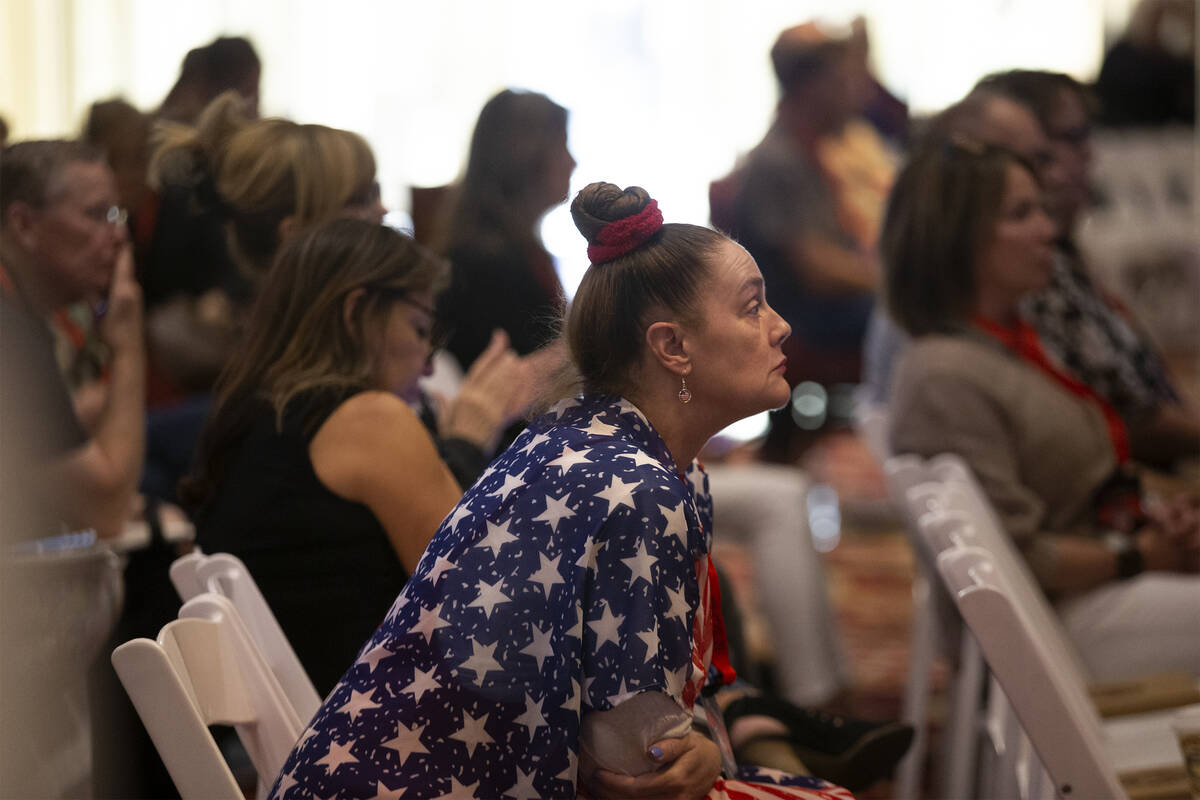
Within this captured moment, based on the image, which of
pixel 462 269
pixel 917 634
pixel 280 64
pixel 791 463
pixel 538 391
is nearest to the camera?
pixel 538 391

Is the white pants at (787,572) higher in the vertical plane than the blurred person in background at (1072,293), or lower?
lower

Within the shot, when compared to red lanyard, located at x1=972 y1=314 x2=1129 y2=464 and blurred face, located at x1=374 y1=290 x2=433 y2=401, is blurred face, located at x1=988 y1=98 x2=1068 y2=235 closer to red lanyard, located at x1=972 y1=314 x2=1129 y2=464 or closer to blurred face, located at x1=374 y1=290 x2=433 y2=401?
red lanyard, located at x1=972 y1=314 x2=1129 y2=464

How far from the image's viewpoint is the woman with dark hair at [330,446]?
1.84m

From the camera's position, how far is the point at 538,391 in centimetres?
158

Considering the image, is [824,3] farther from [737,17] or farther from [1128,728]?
[1128,728]

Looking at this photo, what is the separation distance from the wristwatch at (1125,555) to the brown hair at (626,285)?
1.42 metres

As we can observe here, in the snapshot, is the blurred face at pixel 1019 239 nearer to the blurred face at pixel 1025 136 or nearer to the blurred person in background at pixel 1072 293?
the blurred person in background at pixel 1072 293

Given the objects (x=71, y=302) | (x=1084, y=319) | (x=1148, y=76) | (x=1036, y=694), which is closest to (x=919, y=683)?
(x=1084, y=319)

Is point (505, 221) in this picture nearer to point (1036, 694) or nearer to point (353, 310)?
point (353, 310)

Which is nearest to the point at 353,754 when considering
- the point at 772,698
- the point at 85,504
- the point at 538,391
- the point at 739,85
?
the point at 538,391

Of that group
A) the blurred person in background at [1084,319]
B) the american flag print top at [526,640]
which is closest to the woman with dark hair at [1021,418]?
the blurred person in background at [1084,319]

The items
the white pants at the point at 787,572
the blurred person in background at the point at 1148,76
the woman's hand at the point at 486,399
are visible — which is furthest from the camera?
the blurred person in background at the point at 1148,76

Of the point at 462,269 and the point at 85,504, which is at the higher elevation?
the point at 462,269

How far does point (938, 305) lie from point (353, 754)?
65.4 inches
